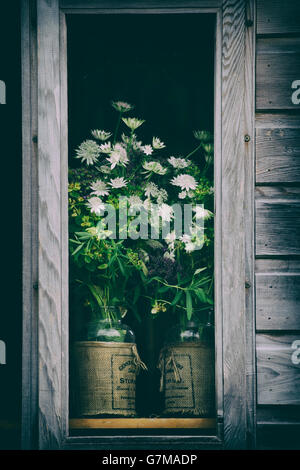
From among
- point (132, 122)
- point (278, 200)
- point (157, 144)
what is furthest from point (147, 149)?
point (278, 200)

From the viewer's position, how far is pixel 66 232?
2.26 metres

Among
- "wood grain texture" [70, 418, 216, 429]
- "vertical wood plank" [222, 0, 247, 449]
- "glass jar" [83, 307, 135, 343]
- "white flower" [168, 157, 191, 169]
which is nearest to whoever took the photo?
"vertical wood plank" [222, 0, 247, 449]

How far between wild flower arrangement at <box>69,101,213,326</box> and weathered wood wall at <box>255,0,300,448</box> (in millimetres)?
302

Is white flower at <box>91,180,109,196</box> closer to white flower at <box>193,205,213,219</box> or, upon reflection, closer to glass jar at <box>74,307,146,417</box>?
white flower at <box>193,205,213,219</box>

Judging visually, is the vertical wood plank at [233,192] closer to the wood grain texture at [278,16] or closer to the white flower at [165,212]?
the wood grain texture at [278,16]

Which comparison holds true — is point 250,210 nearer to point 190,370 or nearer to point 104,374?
point 190,370

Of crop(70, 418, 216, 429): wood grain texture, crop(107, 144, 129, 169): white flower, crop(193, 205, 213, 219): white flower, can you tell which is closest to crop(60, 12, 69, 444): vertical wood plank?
crop(70, 418, 216, 429): wood grain texture

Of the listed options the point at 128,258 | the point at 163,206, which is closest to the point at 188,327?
the point at 128,258

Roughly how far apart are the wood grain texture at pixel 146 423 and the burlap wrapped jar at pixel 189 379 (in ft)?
0.16

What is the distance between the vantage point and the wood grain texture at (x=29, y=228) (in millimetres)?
2240

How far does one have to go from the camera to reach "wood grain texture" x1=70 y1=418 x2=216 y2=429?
232 centimetres

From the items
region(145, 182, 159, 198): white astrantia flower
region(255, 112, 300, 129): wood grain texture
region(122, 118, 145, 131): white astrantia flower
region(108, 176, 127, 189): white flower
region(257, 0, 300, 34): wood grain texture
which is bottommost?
region(145, 182, 159, 198): white astrantia flower
